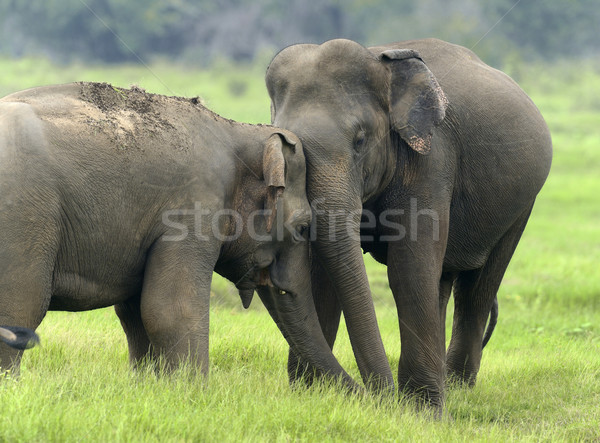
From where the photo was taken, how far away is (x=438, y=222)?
611 centimetres

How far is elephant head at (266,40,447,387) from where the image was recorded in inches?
219

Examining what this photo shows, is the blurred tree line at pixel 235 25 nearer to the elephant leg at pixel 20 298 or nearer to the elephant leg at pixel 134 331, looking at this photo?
the elephant leg at pixel 134 331

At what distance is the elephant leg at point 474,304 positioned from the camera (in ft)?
24.1

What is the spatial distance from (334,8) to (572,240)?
1710 inches

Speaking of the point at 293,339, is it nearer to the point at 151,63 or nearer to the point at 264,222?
the point at 264,222

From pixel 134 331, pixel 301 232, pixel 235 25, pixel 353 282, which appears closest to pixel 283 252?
pixel 301 232

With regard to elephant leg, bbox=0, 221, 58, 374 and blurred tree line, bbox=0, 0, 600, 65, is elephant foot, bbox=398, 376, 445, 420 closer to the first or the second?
elephant leg, bbox=0, 221, 58, 374

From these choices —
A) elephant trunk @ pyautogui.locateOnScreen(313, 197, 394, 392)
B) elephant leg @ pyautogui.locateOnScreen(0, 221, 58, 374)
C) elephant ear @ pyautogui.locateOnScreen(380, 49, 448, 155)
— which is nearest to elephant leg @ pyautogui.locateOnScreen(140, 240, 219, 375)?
elephant leg @ pyautogui.locateOnScreen(0, 221, 58, 374)

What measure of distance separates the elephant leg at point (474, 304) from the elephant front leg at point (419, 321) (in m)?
1.13

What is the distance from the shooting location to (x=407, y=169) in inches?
240

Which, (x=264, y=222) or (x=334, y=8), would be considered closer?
(x=264, y=222)

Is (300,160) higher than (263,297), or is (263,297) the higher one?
(300,160)

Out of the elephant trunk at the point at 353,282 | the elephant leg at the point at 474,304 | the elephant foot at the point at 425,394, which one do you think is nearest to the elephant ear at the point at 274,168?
the elephant trunk at the point at 353,282

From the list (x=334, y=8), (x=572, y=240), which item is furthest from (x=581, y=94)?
(x=572, y=240)
